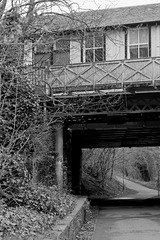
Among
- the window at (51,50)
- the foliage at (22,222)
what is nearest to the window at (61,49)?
the window at (51,50)

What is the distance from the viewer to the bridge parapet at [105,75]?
57.5 feet

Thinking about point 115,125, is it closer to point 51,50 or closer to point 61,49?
point 51,50

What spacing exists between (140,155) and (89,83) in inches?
1706

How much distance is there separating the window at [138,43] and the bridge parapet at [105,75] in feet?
12.1

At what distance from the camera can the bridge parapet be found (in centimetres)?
1752

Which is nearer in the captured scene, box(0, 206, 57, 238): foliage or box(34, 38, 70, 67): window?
box(0, 206, 57, 238): foliage

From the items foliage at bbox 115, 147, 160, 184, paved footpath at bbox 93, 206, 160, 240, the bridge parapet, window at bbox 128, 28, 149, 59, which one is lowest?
foliage at bbox 115, 147, 160, 184

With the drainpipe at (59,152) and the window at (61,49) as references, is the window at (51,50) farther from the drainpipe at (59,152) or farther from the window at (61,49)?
the drainpipe at (59,152)

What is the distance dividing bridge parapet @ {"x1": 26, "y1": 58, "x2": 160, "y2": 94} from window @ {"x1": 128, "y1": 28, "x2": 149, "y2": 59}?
3684 mm

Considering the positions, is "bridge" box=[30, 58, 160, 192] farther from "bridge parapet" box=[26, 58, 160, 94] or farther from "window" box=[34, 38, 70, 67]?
"window" box=[34, 38, 70, 67]

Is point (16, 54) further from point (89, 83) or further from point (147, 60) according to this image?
point (147, 60)

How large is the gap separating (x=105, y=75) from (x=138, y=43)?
4.81 m

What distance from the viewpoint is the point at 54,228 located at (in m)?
8.59

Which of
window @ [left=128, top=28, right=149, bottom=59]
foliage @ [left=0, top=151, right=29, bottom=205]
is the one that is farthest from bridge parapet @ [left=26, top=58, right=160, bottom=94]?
foliage @ [left=0, top=151, right=29, bottom=205]
